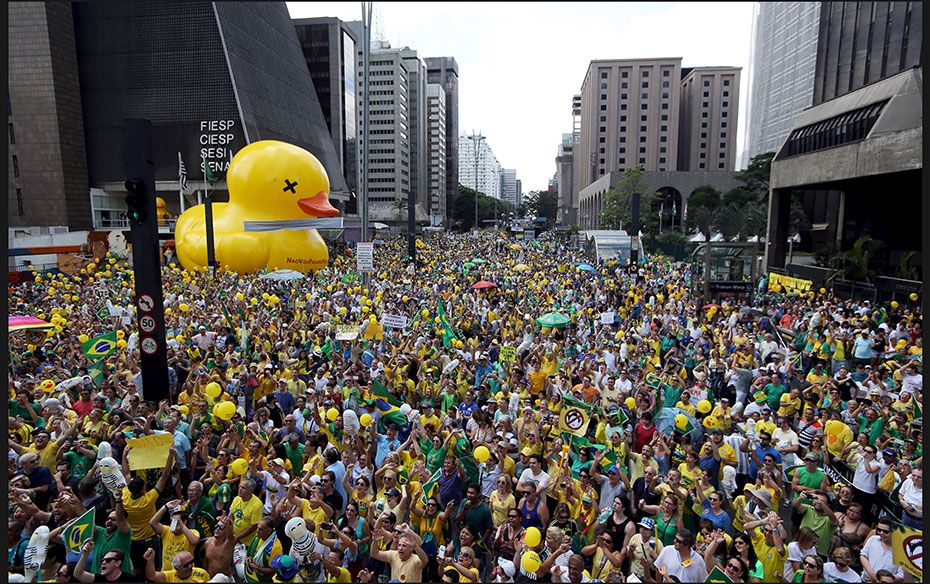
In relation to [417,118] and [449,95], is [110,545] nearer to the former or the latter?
[417,118]

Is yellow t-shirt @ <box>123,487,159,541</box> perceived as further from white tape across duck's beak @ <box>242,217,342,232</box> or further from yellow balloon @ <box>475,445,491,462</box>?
white tape across duck's beak @ <box>242,217,342,232</box>

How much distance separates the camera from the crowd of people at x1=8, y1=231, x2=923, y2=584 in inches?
184

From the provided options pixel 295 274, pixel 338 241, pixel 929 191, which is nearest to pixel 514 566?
pixel 929 191

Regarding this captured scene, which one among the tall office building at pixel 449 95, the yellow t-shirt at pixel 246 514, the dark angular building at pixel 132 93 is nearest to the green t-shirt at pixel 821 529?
the yellow t-shirt at pixel 246 514

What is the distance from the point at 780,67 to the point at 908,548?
76.7 metres

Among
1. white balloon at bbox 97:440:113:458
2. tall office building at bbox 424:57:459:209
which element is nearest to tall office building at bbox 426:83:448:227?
tall office building at bbox 424:57:459:209

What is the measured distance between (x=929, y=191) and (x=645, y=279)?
18.1m

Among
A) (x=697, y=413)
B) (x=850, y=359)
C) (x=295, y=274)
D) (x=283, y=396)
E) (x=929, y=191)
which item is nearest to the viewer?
(x=929, y=191)

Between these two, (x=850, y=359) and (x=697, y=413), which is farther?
(x=850, y=359)

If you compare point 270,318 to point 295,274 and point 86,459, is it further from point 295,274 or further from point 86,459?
point 86,459

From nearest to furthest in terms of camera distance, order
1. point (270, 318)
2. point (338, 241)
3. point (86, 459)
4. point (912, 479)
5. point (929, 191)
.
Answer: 1. point (929, 191)
2. point (912, 479)
3. point (86, 459)
4. point (270, 318)
5. point (338, 241)

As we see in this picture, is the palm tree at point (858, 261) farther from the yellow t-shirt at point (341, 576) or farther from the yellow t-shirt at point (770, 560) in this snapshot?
the yellow t-shirt at point (341, 576)

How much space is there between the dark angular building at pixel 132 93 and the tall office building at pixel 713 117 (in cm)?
9402

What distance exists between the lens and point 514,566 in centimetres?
461
